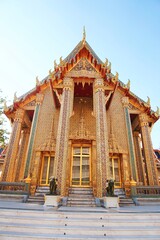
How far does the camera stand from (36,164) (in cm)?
775

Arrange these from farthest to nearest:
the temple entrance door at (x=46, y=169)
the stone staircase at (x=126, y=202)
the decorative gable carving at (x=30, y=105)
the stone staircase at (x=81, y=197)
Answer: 1. the decorative gable carving at (x=30, y=105)
2. the temple entrance door at (x=46, y=169)
3. the stone staircase at (x=126, y=202)
4. the stone staircase at (x=81, y=197)

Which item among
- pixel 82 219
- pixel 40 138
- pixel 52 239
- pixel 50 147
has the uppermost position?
pixel 40 138

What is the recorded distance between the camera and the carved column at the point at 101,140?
5968 mm

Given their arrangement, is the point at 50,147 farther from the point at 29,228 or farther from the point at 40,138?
the point at 29,228

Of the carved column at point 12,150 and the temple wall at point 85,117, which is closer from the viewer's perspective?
the carved column at point 12,150

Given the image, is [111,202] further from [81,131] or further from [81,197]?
[81,131]

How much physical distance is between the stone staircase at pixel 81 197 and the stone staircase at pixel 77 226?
93.9 inches

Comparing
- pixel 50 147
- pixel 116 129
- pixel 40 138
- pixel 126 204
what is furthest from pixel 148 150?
pixel 40 138

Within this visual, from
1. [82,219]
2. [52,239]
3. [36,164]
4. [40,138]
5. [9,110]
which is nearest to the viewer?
[52,239]

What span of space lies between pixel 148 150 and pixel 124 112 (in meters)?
2.58

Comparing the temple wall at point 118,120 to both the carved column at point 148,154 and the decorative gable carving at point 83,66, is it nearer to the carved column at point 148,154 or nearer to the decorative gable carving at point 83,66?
the carved column at point 148,154

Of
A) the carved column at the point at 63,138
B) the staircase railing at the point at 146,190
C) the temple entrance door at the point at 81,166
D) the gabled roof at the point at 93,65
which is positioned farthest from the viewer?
the gabled roof at the point at 93,65

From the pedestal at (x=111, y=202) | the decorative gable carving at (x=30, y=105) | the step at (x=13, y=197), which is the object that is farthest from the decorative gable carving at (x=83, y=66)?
the step at (x=13, y=197)

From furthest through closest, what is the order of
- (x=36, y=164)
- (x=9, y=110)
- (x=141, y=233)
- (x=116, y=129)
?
1. (x=9, y=110)
2. (x=116, y=129)
3. (x=36, y=164)
4. (x=141, y=233)
